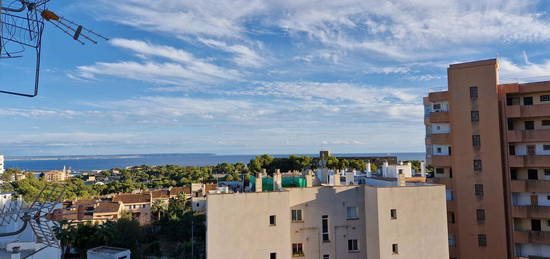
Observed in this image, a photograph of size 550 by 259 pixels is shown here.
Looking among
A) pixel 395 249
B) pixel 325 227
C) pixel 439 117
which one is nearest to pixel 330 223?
pixel 325 227

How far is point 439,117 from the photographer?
2847 centimetres

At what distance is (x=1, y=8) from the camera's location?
434 centimetres

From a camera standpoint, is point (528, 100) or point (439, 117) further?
point (439, 117)

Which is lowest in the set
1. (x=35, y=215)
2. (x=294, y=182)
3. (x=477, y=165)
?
(x=294, y=182)

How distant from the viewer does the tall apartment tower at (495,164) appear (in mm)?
25328

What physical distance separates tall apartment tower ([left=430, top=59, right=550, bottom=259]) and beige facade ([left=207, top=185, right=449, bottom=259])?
29.1ft

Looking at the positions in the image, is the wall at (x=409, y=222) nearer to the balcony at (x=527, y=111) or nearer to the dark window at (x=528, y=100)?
the balcony at (x=527, y=111)

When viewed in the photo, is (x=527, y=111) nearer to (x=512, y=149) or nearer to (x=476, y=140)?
(x=512, y=149)

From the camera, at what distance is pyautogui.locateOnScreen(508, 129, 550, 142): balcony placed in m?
25.2

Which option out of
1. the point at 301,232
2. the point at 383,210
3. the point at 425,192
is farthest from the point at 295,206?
the point at 425,192

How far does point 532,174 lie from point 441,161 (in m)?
6.19

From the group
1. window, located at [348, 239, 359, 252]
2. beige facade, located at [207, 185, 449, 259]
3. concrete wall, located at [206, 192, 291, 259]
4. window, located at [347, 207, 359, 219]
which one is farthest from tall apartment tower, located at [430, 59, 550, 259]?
concrete wall, located at [206, 192, 291, 259]

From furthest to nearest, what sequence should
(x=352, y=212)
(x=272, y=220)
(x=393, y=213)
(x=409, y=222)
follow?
(x=352, y=212) → (x=409, y=222) → (x=393, y=213) → (x=272, y=220)

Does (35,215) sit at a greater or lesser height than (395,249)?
greater
